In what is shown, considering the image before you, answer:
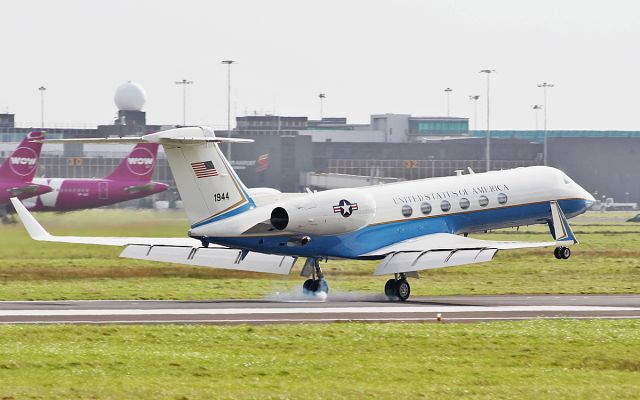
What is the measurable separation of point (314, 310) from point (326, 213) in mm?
4664

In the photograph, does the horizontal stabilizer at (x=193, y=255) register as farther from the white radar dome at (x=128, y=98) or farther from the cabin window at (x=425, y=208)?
the white radar dome at (x=128, y=98)

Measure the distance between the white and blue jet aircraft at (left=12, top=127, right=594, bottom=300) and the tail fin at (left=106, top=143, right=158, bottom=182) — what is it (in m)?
62.5

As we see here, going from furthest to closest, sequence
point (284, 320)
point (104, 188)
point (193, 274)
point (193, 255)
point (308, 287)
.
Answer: point (104, 188) < point (193, 274) < point (308, 287) < point (193, 255) < point (284, 320)

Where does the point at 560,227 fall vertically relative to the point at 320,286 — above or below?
above

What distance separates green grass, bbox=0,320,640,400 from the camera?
22203 millimetres

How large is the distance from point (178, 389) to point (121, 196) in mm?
84757

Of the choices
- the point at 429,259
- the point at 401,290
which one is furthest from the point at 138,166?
the point at 429,259

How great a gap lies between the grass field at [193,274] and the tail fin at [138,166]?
31571 mm

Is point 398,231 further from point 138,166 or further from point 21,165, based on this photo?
point 138,166

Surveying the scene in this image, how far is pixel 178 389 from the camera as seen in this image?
2214cm

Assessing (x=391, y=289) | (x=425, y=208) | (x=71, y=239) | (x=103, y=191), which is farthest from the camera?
(x=103, y=191)

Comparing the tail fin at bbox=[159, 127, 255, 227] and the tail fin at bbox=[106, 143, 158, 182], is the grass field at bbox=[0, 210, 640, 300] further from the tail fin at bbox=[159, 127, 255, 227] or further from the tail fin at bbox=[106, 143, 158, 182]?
the tail fin at bbox=[106, 143, 158, 182]

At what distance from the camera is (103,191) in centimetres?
10412

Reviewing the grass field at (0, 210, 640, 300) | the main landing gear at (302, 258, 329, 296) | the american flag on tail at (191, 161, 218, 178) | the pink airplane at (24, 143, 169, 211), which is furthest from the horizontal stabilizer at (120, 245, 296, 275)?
the pink airplane at (24, 143, 169, 211)
